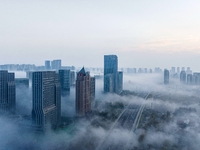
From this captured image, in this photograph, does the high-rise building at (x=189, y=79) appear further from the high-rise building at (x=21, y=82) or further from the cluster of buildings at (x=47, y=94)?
the high-rise building at (x=21, y=82)

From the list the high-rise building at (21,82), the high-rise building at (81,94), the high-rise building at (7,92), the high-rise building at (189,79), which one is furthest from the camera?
the high-rise building at (189,79)

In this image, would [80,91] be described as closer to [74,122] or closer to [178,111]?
[74,122]

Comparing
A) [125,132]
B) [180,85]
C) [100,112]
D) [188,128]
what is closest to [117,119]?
[100,112]

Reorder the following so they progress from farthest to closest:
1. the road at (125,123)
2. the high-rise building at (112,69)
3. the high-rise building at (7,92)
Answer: the high-rise building at (112,69) < the high-rise building at (7,92) < the road at (125,123)

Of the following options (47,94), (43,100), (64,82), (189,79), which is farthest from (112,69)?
(43,100)

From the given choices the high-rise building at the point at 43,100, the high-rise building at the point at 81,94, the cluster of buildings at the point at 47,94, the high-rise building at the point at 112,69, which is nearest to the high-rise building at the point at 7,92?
the cluster of buildings at the point at 47,94

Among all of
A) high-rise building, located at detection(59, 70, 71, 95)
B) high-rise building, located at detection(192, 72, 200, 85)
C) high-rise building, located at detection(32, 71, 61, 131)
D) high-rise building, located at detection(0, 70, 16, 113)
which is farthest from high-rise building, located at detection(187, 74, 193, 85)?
high-rise building, located at detection(0, 70, 16, 113)

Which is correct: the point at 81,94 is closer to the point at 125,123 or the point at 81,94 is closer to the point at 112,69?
the point at 125,123

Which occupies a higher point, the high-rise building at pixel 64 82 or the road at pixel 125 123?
the high-rise building at pixel 64 82
